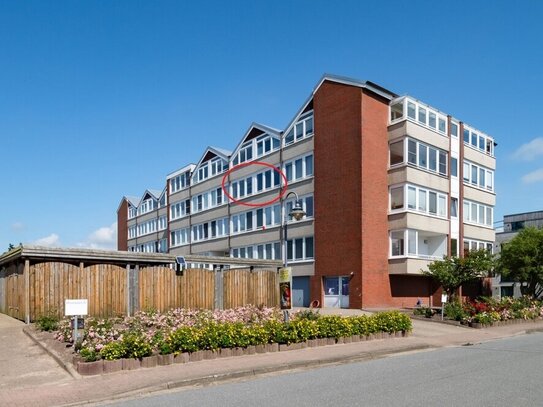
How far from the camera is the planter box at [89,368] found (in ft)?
36.0

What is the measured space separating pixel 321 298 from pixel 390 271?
183 inches

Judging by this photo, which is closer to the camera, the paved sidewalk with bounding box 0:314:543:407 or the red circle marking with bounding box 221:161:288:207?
the paved sidewalk with bounding box 0:314:543:407

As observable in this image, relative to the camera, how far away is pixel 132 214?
70.1 meters

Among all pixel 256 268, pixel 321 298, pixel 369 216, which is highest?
pixel 369 216

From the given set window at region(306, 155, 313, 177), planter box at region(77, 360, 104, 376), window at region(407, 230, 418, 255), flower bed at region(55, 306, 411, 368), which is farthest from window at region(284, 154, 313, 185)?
planter box at region(77, 360, 104, 376)

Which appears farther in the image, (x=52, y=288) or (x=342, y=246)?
(x=342, y=246)

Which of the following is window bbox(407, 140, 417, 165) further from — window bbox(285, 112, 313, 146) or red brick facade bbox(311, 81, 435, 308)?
window bbox(285, 112, 313, 146)

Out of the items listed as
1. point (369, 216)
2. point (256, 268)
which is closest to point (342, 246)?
point (369, 216)

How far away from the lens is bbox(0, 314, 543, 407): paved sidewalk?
30.8 ft

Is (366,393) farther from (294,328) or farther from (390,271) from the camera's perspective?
(390,271)

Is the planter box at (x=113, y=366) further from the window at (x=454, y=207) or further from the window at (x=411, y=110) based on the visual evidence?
the window at (x=454, y=207)

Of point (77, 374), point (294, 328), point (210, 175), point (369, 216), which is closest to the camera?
point (77, 374)

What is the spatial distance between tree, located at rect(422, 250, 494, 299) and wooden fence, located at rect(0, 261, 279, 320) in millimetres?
9245

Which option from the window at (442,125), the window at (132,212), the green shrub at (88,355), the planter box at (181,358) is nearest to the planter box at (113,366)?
the green shrub at (88,355)
